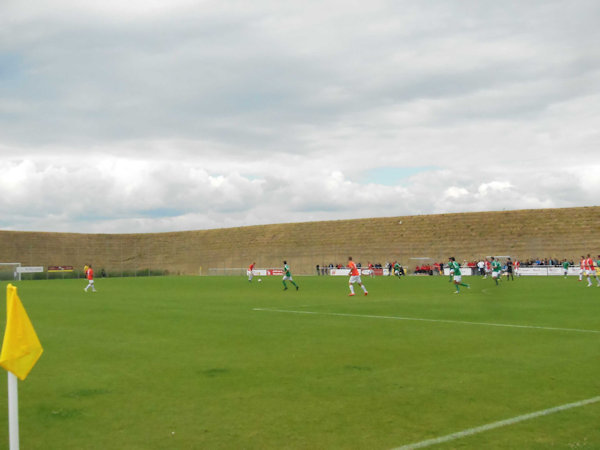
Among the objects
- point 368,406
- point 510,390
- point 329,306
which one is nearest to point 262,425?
point 368,406

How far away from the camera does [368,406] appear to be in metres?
7.59

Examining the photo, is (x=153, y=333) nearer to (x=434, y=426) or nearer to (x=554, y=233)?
(x=434, y=426)

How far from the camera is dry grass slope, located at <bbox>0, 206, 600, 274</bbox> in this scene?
261 ft

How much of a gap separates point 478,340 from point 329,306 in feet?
33.7

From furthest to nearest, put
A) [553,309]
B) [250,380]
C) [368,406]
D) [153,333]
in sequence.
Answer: [553,309] → [153,333] → [250,380] → [368,406]

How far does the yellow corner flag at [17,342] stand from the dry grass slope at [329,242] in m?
76.6

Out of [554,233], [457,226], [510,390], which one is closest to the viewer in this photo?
[510,390]

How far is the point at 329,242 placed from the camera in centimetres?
9425

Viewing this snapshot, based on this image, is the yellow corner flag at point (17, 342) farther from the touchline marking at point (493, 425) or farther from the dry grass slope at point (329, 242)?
the dry grass slope at point (329, 242)

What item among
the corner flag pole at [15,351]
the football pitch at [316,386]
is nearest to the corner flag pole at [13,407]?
the corner flag pole at [15,351]

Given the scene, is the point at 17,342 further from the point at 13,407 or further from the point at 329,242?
the point at 329,242

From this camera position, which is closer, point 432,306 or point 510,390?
point 510,390

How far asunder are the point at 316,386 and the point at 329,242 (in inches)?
3368

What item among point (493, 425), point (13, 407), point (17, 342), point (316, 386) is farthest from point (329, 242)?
point (13, 407)
